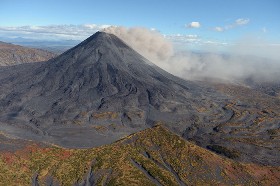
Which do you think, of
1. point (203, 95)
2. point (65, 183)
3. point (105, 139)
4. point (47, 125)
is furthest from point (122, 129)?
point (203, 95)

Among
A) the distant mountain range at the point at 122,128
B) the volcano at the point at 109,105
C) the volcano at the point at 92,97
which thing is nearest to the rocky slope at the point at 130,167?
the distant mountain range at the point at 122,128

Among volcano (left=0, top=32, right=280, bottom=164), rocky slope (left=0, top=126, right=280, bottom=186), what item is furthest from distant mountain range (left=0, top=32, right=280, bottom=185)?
volcano (left=0, top=32, right=280, bottom=164)

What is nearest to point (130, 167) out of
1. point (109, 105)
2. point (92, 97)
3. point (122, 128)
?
point (122, 128)

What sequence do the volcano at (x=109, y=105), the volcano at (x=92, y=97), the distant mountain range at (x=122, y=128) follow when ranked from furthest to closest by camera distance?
the volcano at (x=92, y=97) → the volcano at (x=109, y=105) → the distant mountain range at (x=122, y=128)

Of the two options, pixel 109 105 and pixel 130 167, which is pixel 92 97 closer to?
pixel 109 105

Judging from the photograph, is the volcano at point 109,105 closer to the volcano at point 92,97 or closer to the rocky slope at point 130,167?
the volcano at point 92,97

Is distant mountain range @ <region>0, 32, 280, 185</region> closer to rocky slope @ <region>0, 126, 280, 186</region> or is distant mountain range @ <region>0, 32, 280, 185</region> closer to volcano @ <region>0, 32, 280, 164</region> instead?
rocky slope @ <region>0, 126, 280, 186</region>

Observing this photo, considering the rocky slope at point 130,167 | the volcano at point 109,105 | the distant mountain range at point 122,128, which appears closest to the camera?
the rocky slope at point 130,167
